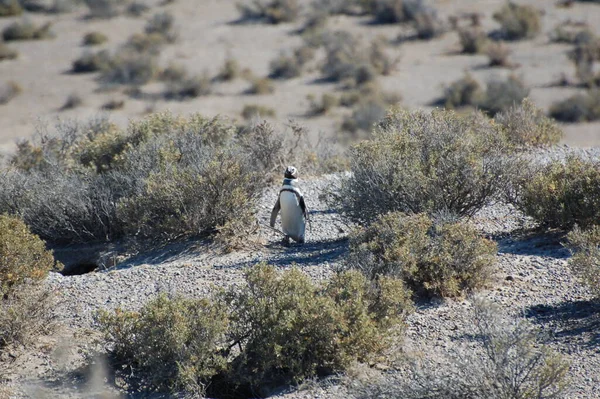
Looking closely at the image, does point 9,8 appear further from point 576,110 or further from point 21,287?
point 21,287

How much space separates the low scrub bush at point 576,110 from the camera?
2797cm

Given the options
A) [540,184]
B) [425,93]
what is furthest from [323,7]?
[540,184]

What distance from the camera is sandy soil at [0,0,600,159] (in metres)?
29.0

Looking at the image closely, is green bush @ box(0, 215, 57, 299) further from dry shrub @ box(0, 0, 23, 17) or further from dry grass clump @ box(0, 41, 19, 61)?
dry shrub @ box(0, 0, 23, 17)

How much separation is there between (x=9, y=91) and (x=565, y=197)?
24.6m

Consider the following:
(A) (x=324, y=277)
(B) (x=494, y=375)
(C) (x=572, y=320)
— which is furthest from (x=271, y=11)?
(B) (x=494, y=375)

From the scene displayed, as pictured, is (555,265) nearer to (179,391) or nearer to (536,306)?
(536,306)

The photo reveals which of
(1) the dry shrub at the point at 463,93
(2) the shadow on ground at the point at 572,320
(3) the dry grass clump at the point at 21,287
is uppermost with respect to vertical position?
(3) the dry grass clump at the point at 21,287

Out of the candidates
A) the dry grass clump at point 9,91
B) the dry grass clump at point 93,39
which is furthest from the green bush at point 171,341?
the dry grass clump at point 93,39

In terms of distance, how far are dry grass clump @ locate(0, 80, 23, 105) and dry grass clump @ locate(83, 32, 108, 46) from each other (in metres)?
6.39

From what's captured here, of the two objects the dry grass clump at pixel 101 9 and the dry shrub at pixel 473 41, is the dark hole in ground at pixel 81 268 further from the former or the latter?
the dry grass clump at pixel 101 9

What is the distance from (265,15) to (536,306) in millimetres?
32993

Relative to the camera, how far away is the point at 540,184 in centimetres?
1003

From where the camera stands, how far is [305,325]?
23.9ft
